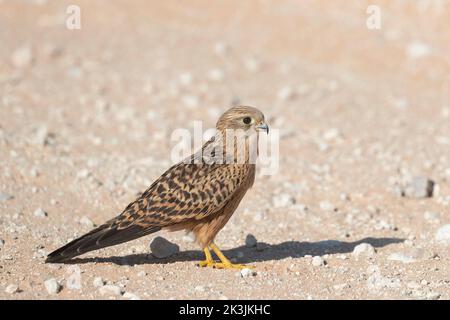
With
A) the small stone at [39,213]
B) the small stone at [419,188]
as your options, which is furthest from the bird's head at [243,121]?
the small stone at [419,188]

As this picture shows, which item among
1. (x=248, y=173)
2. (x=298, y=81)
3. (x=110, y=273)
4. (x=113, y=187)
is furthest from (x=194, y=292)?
(x=298, y=81)

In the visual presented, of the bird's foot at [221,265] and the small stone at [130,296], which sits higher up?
the bird's foot at [221,265]

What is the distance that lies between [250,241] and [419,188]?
103 inches

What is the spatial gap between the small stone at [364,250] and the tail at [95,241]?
82.9 inches

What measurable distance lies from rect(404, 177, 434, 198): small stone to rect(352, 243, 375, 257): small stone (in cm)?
206

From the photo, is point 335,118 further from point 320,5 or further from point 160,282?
point 160,282

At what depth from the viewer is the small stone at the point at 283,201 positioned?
9.41 meters

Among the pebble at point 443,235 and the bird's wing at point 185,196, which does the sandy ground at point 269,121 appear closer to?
the pebble at point 443,235

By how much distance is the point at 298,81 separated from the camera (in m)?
14.2

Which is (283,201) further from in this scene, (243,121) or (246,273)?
(246,273)

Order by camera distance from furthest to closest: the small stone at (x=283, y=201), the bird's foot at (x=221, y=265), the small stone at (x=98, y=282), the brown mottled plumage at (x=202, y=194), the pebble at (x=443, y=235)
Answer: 1. the small stone at (x=283, y=201)
2. the pebble at (x=443, y=235)
3. the bird's foot at (x=221, y=265)
4. the brown mottled plumage at (x=202, y=194)
5. the small stone at (x=98, y=282)

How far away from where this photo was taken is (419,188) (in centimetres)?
977

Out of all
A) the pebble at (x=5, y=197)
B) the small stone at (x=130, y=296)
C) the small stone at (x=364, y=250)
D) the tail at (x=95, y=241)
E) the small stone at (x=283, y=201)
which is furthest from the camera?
the small stone at (x=283, y=201)

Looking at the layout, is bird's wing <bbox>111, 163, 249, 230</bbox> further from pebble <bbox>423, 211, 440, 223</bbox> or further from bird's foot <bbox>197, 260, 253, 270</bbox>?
pebble <bbox>423, 211, 440, 223</bbox>
